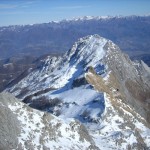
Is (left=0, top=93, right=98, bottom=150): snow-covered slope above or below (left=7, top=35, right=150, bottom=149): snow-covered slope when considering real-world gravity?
above

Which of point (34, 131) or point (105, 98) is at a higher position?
point (34, 131)

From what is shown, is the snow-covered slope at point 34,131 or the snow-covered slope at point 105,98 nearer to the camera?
the snow-covered slope at point 34,131

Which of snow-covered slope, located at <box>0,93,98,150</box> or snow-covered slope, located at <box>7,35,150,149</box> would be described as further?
snow-covered slope, located at <box>7,35,150,149</box>

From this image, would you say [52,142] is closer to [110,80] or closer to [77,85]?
[77,85]

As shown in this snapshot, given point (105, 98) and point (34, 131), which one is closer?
point (34, 131)

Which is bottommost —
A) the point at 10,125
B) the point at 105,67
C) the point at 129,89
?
the point at 129,89

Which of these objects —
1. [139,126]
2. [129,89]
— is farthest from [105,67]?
[139,126]

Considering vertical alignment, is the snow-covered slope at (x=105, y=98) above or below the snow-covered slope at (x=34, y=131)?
below

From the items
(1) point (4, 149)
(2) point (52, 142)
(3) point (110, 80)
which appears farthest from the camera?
(3) point (110, 80)
